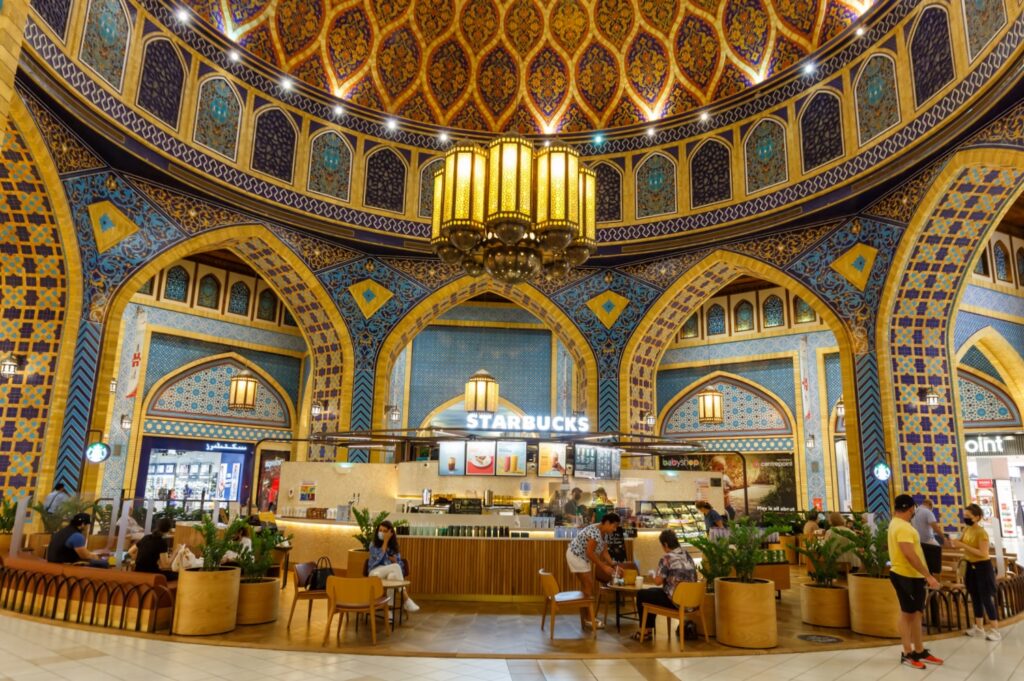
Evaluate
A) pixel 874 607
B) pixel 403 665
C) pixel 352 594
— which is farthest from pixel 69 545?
pixel 874 607

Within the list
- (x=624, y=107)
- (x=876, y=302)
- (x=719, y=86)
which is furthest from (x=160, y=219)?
(x=876, y=302)

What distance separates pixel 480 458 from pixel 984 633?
7.14 metres

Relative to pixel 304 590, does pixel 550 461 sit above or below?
above

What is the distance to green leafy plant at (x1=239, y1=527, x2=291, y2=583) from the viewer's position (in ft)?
23.5

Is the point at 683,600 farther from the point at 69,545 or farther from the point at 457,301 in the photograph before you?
the point at 457,301

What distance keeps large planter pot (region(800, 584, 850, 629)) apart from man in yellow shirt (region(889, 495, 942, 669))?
48.4 inches

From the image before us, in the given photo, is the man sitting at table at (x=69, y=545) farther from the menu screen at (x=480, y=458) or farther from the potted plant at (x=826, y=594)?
the potted plant at (x=826, y=594)

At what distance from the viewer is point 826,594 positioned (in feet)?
23.8

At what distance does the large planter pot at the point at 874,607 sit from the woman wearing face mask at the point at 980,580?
0.85 metres

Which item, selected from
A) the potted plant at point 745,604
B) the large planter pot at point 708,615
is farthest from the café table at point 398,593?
the potted plant at point 745,604

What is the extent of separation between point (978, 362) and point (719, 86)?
9927 millimetres

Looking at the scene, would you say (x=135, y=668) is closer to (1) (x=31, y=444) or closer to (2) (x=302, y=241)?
(1) (x=31, y=444)

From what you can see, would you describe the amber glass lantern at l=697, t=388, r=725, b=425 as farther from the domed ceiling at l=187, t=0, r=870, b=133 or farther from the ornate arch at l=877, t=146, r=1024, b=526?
the domed ceiling at l=187, t=0, r=870, b=133

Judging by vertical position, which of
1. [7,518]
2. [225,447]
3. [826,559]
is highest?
[225,447]
